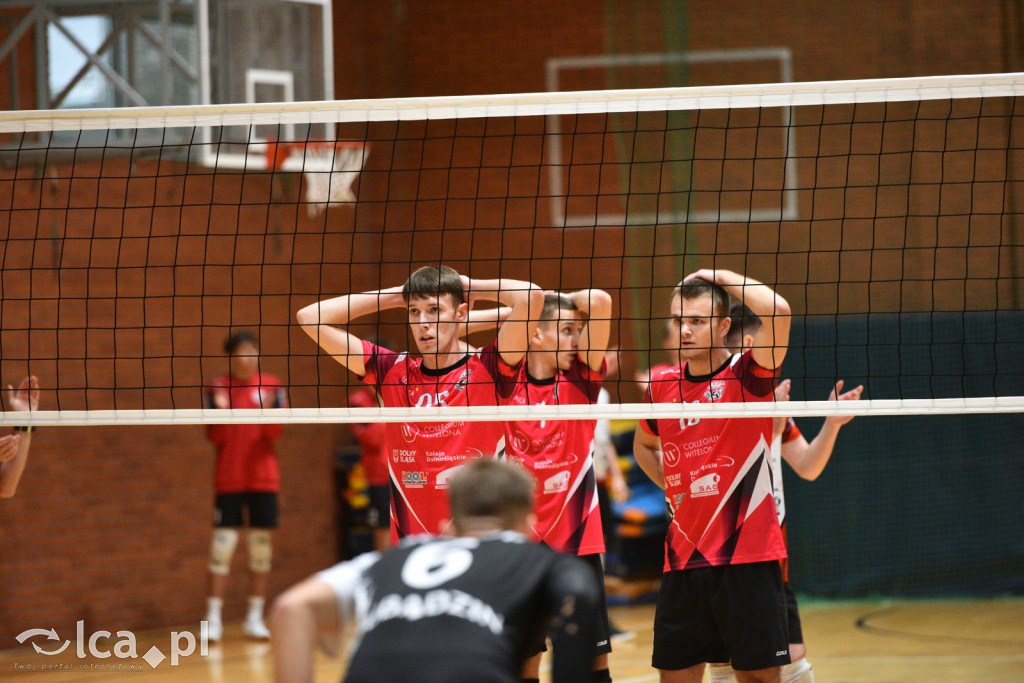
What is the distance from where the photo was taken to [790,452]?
179 inches

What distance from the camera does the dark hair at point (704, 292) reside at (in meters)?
3.98

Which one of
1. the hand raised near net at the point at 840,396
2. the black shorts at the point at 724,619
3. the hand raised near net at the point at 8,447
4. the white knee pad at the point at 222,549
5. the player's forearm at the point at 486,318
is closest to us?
the black shorts at the point at 724,619

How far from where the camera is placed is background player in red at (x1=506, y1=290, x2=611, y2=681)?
4.11m

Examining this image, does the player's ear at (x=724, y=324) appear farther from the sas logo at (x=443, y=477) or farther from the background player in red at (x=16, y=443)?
the background player in red at (x=16, y=443)

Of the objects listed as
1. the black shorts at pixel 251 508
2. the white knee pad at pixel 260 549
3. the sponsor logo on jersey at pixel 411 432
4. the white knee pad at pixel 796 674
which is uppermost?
the sponsor logo on jersey at pixel 411 432

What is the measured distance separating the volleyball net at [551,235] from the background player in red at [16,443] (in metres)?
2.90

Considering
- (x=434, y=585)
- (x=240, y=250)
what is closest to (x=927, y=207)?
(x=240, y=250)

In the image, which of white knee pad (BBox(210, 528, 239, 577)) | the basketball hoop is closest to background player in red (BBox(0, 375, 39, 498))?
white knee pad (BBox(210, 528, 239, 577))

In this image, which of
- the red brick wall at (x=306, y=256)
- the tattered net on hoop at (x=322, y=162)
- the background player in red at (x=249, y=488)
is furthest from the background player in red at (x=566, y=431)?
the tattered net on hoop at (x=322, y=162)

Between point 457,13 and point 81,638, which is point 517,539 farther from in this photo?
point 457,13

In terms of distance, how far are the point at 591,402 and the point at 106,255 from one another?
533cm

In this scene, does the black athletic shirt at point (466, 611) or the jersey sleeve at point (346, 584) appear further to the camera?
the jersey sleeve at point (346, 584)

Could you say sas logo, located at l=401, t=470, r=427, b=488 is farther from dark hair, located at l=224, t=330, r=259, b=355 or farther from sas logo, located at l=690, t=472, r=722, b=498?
dark hair, located at l=224, t=330, r=259, b=355

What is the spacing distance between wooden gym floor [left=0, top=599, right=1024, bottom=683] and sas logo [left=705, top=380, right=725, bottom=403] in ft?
9.03
